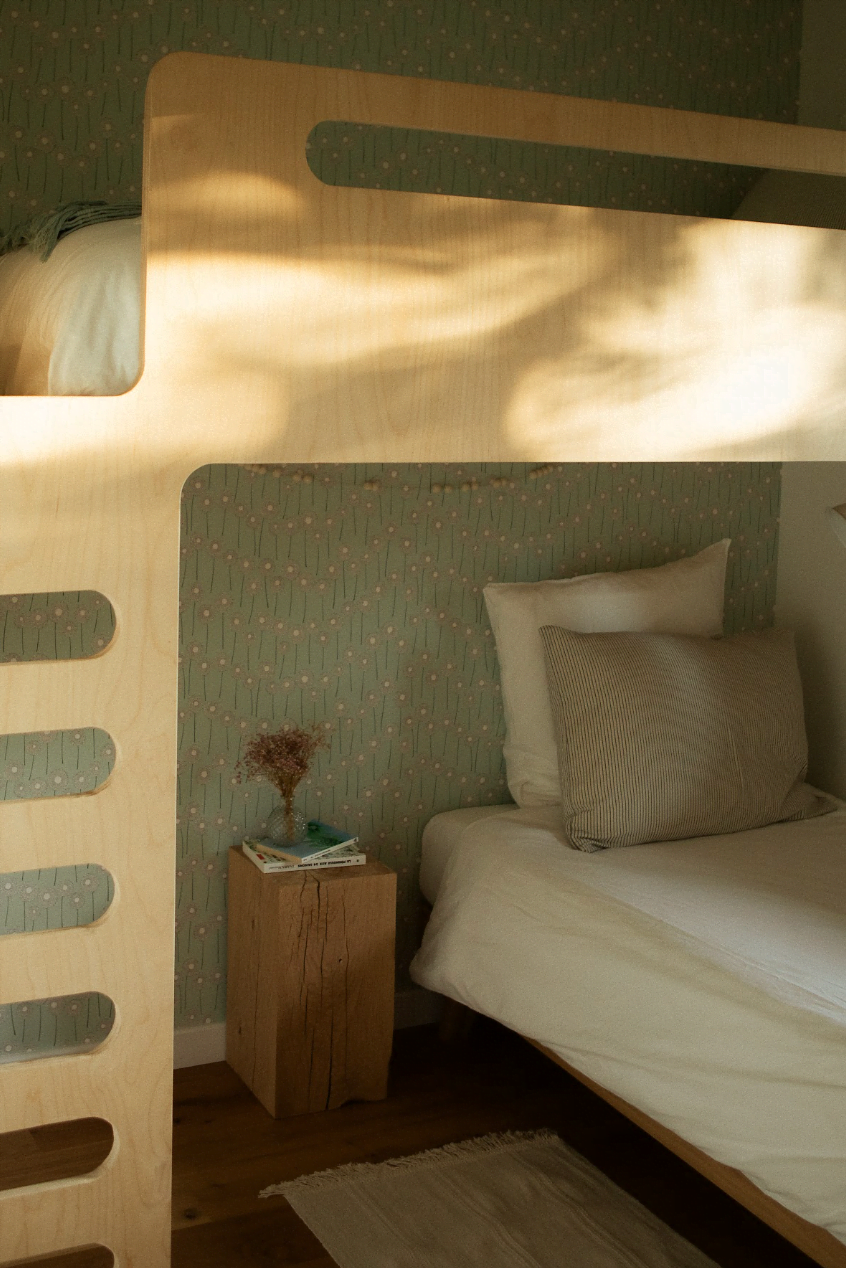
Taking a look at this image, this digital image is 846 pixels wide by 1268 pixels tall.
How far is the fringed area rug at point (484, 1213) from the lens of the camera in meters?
2.09

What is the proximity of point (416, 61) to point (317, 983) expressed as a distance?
1.93 meters

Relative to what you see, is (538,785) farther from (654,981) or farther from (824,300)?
(824,300)

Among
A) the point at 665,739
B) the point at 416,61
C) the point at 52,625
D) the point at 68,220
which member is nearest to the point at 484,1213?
the point at 665,739

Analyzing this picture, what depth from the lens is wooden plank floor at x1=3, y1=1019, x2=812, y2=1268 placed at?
2.13 meters

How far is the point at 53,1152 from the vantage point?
96.0 inches

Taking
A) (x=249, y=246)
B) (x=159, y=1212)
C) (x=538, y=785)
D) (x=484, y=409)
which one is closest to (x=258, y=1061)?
(x=538, y=785)

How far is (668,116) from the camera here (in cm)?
158

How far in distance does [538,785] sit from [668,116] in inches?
63.5

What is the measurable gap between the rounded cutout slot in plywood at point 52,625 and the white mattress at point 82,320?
0.89 m

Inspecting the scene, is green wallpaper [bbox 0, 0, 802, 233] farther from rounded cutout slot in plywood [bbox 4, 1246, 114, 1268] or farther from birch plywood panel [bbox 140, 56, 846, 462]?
rounded cutout slot in plywood [bbox 4, 1246, 114, 1268]

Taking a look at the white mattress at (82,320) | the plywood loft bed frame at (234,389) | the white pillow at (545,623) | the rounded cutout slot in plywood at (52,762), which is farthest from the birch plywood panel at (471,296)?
the rounded cutout slot in plywood at (52,762)

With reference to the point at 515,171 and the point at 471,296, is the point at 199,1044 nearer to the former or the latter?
the point at 471,296

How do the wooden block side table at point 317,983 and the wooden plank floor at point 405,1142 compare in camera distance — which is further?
the wooden block side table at point 317,983

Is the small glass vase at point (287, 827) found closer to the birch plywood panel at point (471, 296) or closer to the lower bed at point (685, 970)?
the lower bed at point (685, 970)
